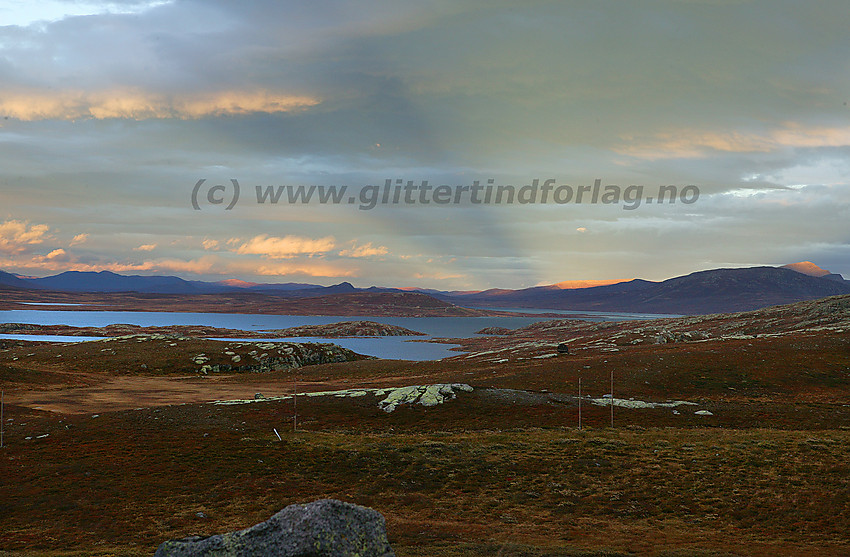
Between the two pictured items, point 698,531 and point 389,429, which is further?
point 389,429

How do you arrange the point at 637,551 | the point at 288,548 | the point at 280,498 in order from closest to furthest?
the point at 288,548 < the point at 637,551 < the point at 280,498

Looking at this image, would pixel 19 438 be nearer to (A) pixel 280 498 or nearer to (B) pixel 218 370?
(A) pixel 280 498

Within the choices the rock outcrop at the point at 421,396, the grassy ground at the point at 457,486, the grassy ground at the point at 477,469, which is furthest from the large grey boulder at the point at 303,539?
the rock outcrop at the point at 421,396

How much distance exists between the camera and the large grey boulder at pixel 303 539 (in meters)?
11.7

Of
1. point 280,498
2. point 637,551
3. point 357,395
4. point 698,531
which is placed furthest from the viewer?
point 357,395

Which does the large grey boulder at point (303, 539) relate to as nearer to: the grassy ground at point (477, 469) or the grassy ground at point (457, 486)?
the grassy ground at point (477, 469)

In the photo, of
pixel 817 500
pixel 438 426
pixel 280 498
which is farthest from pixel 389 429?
pixel 817 500

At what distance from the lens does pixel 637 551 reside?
736 inches

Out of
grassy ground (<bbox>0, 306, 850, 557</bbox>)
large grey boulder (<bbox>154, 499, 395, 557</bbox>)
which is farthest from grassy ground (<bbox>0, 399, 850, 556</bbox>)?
large grey boulder (<bbox>154, 499, 395, 557</bbox>)

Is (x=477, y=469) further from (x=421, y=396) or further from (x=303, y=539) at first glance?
(x=303, y=539)

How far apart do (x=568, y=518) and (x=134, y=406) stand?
50.0 metres

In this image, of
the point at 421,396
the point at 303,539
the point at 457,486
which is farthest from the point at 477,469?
the point at 303,539

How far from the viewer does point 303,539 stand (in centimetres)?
1173

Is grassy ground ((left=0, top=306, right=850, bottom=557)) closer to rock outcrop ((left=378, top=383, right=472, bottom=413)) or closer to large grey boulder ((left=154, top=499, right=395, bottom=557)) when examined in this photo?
rock outcrop ((left=378, top=383, right=472, bottom=413))
